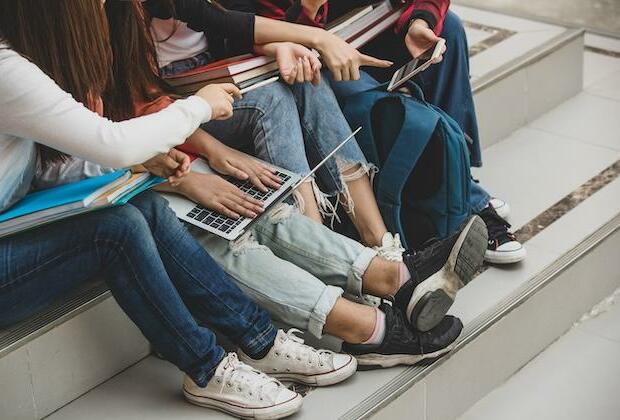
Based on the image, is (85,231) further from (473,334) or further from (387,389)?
(473,334)

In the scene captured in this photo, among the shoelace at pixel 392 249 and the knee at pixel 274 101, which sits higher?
the knee at pixel 274 101

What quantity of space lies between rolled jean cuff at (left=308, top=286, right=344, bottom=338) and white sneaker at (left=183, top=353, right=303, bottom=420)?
125 millimetres

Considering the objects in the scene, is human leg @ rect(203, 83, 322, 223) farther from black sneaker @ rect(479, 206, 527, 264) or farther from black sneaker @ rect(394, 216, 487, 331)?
black sneaker @ rect(479, 206, 527, 264)

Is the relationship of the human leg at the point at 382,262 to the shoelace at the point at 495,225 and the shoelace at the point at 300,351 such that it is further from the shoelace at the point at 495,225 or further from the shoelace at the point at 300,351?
the shoelace at the point at 495,225

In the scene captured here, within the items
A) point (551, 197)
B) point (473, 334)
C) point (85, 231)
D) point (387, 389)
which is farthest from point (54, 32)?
point (551, 197)

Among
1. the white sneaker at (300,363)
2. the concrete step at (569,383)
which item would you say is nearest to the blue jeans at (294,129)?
the white sneaker at (300,363)

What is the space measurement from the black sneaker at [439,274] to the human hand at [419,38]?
42 centimetres

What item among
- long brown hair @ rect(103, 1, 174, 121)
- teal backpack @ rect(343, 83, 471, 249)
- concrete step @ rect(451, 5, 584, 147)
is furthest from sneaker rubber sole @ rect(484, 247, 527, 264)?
long brown hair @ rect(103, 1, 174, 121)

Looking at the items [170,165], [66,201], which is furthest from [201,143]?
[66,201]

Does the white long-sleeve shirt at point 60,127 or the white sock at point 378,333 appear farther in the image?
the white sock at point 378,333

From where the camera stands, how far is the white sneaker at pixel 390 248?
2.17 metres

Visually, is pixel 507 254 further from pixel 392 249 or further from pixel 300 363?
pixel 300 363

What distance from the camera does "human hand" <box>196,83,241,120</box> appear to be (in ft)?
6.21

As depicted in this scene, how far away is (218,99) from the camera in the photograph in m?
1.90
